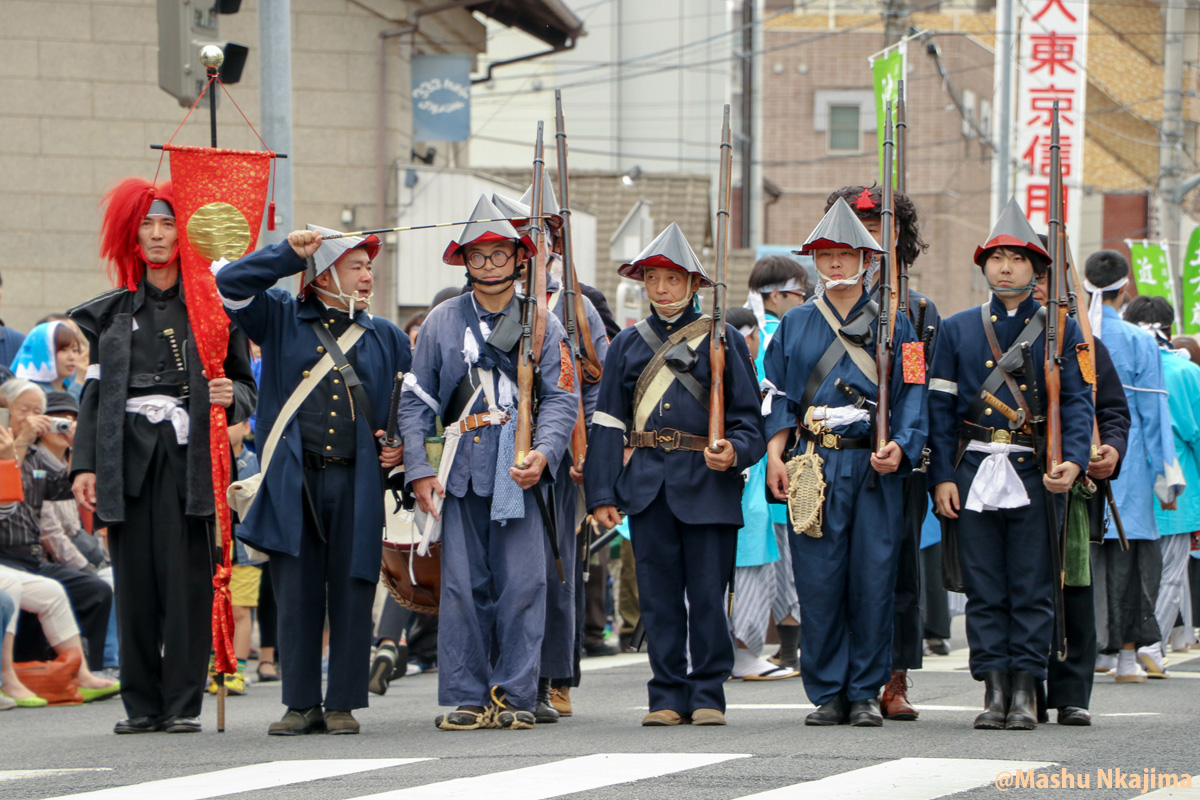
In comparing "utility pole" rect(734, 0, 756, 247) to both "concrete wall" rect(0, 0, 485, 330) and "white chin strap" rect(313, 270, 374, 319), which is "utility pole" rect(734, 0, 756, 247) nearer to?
"concrete wall" rect(0, 0, 485, 330)

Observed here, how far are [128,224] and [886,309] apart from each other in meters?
3.28

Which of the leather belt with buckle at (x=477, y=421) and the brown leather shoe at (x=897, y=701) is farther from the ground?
the leather belt with buckle at (x=477, y=421)

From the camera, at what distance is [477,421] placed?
6891mm

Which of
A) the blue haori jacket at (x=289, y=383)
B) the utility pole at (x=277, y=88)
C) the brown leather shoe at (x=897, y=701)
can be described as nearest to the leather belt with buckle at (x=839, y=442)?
the brown leather shoe at (x=897, y=701)

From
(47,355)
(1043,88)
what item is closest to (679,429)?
(47,355)

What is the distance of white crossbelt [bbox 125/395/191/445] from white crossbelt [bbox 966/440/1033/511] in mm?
3329

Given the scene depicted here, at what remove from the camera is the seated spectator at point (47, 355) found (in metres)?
10.1

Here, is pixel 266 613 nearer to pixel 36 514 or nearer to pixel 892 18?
pixel 36 514

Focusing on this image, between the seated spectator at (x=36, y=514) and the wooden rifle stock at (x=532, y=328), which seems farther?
the seated spectator at (x=36, y=514)

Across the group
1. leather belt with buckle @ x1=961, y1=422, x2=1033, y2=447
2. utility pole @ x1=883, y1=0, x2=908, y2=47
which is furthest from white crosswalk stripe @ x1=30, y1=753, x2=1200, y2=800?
utility pole @ x1=883, y1=0, x2=908, y2=47

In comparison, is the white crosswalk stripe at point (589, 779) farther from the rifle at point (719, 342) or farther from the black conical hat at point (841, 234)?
the black conical hat at point (841, 234)

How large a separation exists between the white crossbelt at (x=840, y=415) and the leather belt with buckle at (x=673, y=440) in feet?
1.61

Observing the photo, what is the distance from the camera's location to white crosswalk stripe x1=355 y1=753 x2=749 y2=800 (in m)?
5.04

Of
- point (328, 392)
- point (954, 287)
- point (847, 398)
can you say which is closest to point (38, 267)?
point (328, 392)
